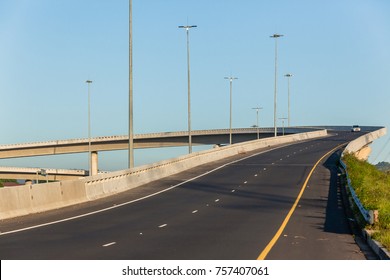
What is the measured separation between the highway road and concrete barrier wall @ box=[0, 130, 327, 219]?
26.3 inches

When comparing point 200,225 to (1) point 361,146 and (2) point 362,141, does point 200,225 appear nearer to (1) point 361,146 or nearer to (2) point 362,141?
(1) point 361,146

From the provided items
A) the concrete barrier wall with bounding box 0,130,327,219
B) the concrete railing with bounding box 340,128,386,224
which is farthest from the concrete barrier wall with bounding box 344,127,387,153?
the concrete barrier wall with bounding box 0,130,327,219

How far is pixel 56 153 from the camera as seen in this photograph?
142 metres

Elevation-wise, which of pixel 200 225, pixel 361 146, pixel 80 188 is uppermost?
pixel 80 188

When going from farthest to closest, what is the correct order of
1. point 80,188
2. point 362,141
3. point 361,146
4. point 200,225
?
point 362,141 → point 361,146 → point 80,188 → point 200,225

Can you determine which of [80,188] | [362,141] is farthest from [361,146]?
[80,188]

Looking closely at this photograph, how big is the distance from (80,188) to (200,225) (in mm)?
11995

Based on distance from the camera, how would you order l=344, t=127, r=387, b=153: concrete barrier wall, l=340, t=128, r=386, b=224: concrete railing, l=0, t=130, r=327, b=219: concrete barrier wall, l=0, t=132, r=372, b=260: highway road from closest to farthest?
l=0, t=132, r=372, b=260: highway road, l=340, t=128, r=386, b=224: concrete railing, l=0, t=130, r=327, b=219: concrete barrier wall, l=344, t=127, r=387, b=153: concrete barrier wall

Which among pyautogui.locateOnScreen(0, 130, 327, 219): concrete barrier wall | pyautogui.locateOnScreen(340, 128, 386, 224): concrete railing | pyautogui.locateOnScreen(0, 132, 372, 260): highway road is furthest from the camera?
pyautogui.locateOnScreen(0, 130, 327, 219): concrete barrier wall

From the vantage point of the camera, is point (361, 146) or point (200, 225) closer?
point (200, 225)

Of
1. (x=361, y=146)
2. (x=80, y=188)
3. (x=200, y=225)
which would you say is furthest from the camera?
(x=361, y=146)

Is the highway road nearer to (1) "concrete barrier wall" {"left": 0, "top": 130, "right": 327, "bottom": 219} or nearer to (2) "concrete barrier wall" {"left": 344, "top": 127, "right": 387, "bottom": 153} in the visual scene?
(1) "concrete barrier wall" {"left": 0, "top": 130, "right": 327, "bottom": 219}

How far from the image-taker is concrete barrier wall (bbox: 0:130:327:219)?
96.4 ft

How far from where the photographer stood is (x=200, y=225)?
26016mm
